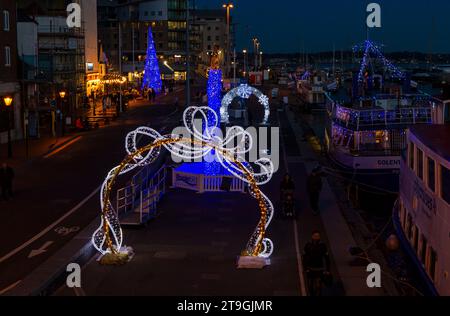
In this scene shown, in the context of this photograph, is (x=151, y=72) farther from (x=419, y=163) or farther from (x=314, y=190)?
(x=419, y=163)

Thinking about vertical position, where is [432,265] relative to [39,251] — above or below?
above

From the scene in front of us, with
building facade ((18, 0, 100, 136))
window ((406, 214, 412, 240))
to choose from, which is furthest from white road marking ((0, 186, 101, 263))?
building facade ((18, 0, 100, 136))

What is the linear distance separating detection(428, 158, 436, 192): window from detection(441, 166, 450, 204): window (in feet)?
2.62

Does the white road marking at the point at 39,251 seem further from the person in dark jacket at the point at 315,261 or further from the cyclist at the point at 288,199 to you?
the person in dark jacket at the point at 315,261

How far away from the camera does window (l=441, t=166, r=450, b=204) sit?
14.7 meters

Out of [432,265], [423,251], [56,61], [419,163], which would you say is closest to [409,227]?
[419,163]

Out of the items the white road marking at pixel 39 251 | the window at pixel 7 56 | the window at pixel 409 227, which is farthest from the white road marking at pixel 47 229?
the window at pixel 7 56

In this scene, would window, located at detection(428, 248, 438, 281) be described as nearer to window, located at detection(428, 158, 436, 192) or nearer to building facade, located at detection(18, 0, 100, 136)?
window, located at detection(428, 158, 436, 192)

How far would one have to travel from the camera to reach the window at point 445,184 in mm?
14666

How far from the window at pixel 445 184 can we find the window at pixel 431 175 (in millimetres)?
800

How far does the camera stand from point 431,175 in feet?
55.5

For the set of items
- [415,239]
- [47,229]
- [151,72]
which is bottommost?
[47,229]

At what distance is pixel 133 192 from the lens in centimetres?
2200

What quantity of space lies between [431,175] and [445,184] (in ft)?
6.06
